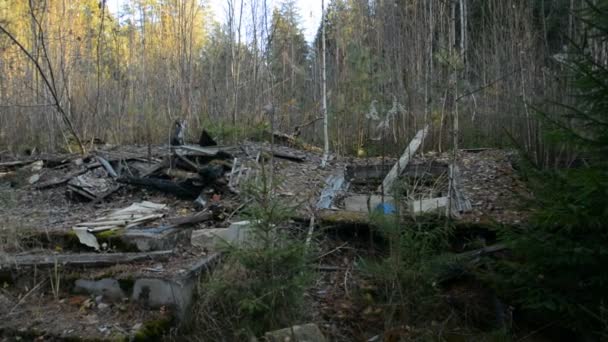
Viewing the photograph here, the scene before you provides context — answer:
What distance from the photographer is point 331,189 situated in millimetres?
5113

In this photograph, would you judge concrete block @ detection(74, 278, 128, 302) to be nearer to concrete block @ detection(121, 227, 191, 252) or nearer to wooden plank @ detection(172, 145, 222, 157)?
concrete block @ detection(121, 227, 191, 252)

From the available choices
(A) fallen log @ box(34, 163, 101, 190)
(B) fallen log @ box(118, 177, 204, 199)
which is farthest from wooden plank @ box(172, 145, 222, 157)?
(A) fallen log @ box(34, 163, 101, 190)

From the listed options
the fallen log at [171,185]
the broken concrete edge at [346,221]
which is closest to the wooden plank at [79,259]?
the broken concrete edge at [346,221]

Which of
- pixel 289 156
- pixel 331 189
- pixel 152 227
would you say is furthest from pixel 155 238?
pixel 289 156

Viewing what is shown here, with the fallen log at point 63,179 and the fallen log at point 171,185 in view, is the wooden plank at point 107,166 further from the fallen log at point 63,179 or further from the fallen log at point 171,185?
the fallen log at point 171,185

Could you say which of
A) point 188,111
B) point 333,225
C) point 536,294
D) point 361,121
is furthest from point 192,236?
point 188,111

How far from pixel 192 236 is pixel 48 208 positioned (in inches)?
86.2

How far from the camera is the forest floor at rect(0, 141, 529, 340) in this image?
3041mm

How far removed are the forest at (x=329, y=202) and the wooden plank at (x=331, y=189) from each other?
0.13ft

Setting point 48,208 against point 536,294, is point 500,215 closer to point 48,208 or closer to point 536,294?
point 536,294

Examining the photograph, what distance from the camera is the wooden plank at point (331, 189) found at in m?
4.68

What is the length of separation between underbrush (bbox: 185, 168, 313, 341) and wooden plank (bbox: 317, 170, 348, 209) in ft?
5.86

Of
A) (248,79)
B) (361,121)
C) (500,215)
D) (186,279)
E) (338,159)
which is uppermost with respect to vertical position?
(248,79)

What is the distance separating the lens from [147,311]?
303 cm
